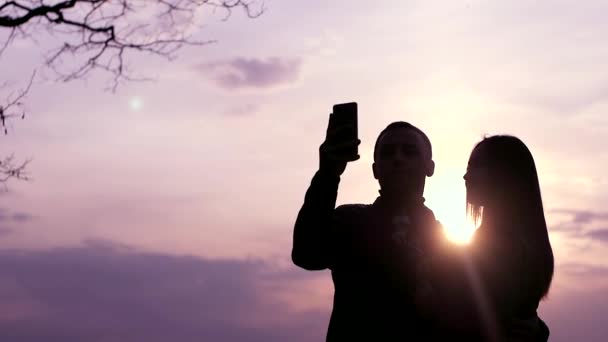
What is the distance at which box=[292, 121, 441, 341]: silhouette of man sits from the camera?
4.64 meters

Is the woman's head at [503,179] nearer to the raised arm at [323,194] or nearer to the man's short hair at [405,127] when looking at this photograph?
the man's short hair at [405,127]

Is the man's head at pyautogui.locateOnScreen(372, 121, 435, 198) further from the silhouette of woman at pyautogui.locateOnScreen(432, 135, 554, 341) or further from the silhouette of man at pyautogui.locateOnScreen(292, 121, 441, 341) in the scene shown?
the silhouette of woman at pyautogui.locateOnScreen(432, 135, 554, 341)

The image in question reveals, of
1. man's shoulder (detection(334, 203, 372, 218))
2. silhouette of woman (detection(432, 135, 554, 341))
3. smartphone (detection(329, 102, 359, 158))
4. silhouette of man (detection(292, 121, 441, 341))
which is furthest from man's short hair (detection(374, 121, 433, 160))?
smartphone (detection(329, 102, 359, 158))

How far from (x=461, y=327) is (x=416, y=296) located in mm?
338

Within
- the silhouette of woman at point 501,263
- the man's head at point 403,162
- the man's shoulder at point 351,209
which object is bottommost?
the silhouette of woman at point 501,263

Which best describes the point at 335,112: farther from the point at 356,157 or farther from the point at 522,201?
the point at 522,201

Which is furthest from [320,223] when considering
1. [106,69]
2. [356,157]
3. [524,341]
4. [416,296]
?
[106,69]

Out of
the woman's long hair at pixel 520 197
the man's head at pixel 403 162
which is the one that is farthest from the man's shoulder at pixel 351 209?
the woman's long hair at pixel 520 197

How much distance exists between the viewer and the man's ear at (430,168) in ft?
17.2

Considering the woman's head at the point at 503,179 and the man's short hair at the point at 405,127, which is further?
the man's short hair at the point at 405,127

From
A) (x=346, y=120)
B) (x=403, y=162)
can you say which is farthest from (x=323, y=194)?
(x=403, y=162)

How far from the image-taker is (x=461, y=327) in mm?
4566

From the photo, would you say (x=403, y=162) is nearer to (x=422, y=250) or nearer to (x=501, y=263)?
(x=422, y=250)

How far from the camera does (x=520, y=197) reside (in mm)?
4668
